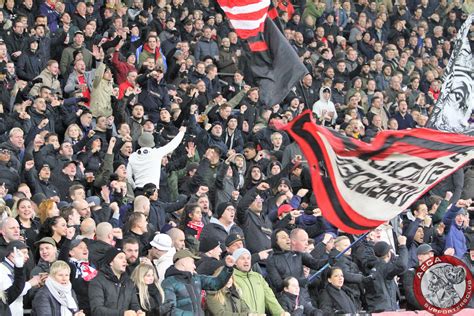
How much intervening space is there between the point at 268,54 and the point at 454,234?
5194mm

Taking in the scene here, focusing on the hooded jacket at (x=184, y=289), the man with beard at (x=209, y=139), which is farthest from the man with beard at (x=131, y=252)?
the man with beard at (x=209, y=139)

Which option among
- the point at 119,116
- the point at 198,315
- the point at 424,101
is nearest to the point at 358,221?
the point at 198,315

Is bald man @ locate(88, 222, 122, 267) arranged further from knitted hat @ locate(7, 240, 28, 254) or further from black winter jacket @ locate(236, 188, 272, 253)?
black winter jacket @ locate(236, 188, 272, 253)

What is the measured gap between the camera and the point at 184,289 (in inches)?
569

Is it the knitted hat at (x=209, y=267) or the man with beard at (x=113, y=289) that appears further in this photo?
the knitted hat at (x=209, y=267)

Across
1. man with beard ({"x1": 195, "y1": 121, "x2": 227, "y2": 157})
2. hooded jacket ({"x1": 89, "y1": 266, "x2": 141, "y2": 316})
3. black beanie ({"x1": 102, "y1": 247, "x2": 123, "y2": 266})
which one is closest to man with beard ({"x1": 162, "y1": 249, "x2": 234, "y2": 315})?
hooded jacket ({"x1": 89, "y1": 266, "x2": 141, "y2": 316})

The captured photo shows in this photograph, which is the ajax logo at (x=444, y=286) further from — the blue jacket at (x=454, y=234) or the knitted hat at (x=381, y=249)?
the blue jacket at (x=454, y=234)

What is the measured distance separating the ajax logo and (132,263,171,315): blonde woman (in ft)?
8.43

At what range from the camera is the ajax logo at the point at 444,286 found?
14883 mm

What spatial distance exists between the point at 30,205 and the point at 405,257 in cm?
425

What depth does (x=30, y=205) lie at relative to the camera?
51.1 feet

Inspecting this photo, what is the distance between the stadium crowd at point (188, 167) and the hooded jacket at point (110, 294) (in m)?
0.02

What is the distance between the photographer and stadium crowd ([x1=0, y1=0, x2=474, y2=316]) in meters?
14.6

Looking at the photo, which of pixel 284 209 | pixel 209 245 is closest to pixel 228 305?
pixel 209 245
